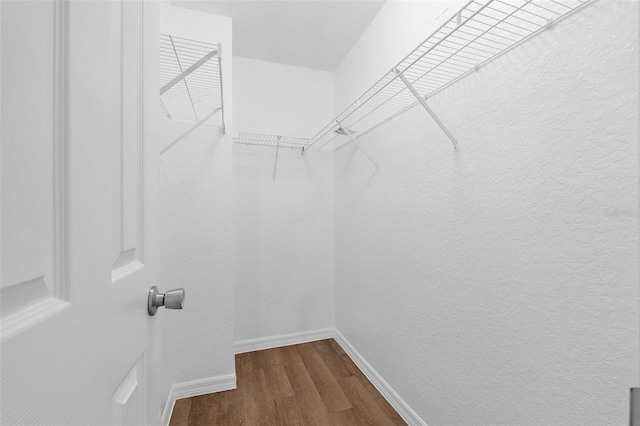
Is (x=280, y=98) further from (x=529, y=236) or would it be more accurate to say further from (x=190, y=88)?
(x=529, y=236)

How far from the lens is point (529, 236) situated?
0.87 meters

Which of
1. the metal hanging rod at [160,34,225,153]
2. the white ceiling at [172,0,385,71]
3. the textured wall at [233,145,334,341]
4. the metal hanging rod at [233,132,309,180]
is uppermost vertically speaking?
the white ceiling at [172,0,385,71]

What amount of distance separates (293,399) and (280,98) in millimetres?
2215

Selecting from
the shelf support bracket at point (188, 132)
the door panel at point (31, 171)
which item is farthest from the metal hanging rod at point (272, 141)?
the door panel at point (31, 171)

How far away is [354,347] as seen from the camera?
80.0 inches

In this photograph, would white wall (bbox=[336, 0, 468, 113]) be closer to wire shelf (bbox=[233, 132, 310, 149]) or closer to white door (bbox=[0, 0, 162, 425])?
wire shelf (bbox=[233, 132, 310, 149])

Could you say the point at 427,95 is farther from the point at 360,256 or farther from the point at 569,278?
the point at 360,256

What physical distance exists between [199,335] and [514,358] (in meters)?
1.66

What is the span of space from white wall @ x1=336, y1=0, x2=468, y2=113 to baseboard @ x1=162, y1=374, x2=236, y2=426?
216cm

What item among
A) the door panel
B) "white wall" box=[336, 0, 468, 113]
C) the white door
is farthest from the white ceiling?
the door panel

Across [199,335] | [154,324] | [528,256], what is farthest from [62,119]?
[199,335]

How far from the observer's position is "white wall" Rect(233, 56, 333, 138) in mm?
Result: 2154

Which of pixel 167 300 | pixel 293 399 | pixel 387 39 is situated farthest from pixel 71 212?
pixel 387 39

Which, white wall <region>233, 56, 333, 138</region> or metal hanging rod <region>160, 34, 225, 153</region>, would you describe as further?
white wall <region>233, 56, 333, 138</region>
